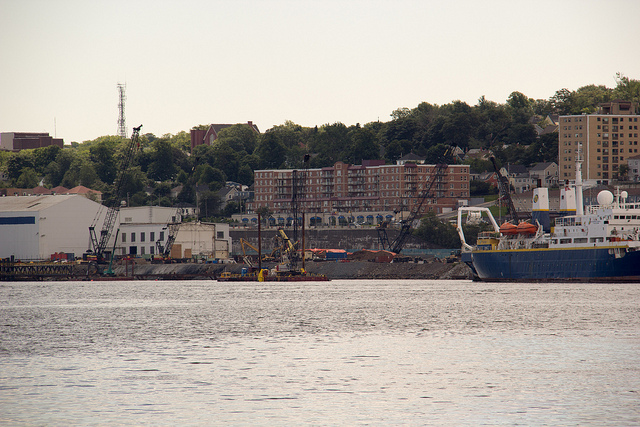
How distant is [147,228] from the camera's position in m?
178

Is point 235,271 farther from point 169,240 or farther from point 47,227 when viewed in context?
Answer: point 47,227

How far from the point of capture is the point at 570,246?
107 metres

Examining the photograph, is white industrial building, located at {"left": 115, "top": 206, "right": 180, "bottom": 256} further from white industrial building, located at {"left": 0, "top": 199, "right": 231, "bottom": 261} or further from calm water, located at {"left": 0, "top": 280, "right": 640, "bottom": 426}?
calm water, located at {"left": 0, "top": 280, "right": 640, "bottom": 426}

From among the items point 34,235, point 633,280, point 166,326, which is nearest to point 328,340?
point 166,326

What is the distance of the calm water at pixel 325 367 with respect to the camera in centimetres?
2638

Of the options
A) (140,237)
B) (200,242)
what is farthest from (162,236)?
(200,242)

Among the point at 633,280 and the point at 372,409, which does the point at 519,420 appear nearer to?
the point at 372,409

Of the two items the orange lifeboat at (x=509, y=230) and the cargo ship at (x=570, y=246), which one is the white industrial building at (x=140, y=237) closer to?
the cargo ship at (x=570, y=246)

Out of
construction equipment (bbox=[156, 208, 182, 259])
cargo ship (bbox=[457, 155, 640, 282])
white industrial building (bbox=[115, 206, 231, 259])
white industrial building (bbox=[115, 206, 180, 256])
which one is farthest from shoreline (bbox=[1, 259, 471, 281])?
cargo ship (bbox=[457, 155, 640, 282])

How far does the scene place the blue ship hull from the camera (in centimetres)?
10219

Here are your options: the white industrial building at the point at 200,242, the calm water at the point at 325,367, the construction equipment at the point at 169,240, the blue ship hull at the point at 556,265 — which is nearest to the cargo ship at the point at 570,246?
the blue ship hull at the point at 556,265

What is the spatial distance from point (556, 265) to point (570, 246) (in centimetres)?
436

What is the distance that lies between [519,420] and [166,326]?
35253mm

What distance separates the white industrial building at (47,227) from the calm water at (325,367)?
335 ft
